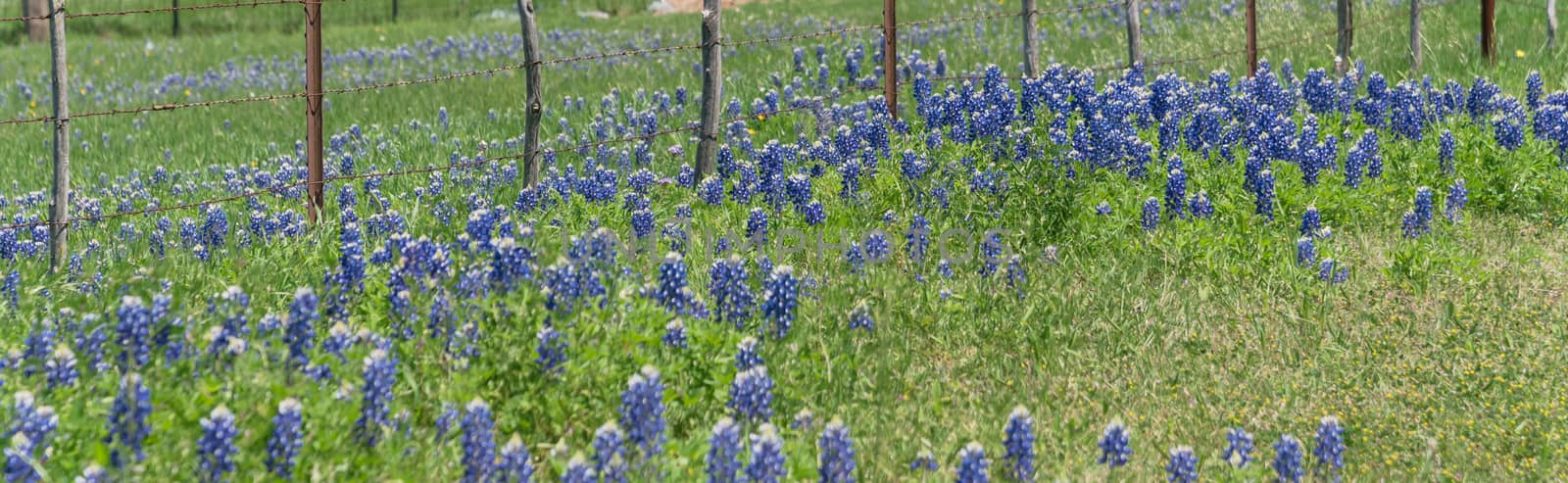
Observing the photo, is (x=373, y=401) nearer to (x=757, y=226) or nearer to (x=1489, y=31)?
(x=757, y=226)

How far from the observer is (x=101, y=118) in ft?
39.4

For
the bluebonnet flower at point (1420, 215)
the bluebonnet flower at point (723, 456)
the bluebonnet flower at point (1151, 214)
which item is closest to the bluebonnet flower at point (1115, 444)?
the bluebonnet flower at point (723, 456)

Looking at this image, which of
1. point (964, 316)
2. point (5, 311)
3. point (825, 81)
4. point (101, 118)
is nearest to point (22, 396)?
point (5, 311)

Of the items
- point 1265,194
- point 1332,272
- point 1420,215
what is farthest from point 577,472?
point 1420,215

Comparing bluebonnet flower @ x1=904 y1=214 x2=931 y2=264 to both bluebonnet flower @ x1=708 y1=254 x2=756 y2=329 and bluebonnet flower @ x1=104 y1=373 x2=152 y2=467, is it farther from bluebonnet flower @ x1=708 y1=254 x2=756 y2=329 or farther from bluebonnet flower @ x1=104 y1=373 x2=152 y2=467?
bluebonnet flower @ x1=104 y1=373 x2=152 y2=467

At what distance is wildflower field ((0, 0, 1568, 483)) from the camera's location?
3.41 meters

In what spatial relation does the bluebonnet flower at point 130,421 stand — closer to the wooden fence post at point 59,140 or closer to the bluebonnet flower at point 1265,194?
the wooden fence post at point 59,140

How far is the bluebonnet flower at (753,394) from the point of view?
3.72m

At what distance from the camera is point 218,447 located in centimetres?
296

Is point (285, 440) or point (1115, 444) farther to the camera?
point (1115, 444)

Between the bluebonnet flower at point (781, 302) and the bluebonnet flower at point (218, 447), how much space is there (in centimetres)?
177

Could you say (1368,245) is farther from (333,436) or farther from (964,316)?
(333,436)

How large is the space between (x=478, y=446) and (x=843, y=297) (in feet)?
6.41

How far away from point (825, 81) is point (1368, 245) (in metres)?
5.43
